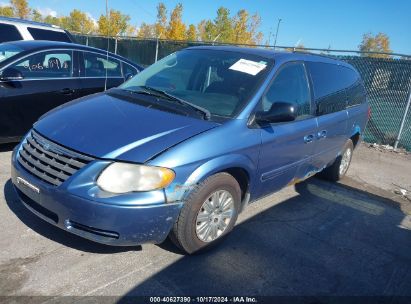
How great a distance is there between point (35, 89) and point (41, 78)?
0.75ft

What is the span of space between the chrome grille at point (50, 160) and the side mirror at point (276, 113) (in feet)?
5.20

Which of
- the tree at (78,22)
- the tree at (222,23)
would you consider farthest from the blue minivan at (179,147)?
the tree at (78,22)

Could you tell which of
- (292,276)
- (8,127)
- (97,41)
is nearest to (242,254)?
(292,276)

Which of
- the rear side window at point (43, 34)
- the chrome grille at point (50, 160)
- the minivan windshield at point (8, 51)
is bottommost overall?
the chrome grille at point (50, 160)

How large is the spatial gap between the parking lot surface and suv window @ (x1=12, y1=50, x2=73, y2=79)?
141cm

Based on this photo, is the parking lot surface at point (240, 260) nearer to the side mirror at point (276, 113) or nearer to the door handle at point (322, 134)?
the door handle at point (322, 134)

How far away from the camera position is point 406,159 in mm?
8680

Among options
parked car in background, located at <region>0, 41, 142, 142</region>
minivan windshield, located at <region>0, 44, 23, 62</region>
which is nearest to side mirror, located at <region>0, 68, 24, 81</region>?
parked car in background, located at <region>0, 41, 142, 142</region>

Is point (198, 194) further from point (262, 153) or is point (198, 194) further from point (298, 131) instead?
point (298, 131)

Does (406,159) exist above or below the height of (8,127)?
below

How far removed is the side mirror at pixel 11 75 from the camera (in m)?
4.89

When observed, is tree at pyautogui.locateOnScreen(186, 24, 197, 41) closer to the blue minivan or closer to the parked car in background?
the parked car in background

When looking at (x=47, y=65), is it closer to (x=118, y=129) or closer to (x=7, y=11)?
(x=118, y=129)

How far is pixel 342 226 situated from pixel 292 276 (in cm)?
148
